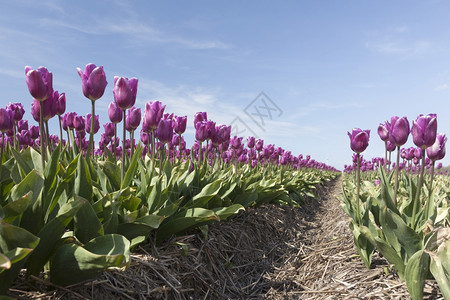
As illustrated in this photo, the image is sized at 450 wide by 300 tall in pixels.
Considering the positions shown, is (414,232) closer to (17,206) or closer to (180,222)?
(180,222)

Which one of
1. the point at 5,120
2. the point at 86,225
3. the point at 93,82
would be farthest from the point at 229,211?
the point at 5,120

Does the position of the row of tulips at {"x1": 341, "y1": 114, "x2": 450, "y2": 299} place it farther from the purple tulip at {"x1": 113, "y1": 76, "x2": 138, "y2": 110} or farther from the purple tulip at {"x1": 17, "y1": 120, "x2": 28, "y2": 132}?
the purple tulip at {"x1": 17, "y1": 120, "x2": 28, "y2": 132}

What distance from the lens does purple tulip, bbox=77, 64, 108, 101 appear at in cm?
236

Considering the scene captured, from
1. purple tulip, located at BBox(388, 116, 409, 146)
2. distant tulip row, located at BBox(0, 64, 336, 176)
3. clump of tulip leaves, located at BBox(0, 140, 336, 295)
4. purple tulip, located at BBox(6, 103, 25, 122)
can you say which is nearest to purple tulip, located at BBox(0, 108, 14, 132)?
distant tulip row, located at BBox(0, 64, 336, 176)

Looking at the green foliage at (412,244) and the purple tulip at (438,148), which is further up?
the purple tulip at (438,148)

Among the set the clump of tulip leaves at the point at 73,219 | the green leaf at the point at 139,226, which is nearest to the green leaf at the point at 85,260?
the clump of tulip leaves at the point at 73,219

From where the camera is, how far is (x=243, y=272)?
3.56 m

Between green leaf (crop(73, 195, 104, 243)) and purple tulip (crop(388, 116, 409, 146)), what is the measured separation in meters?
2.15

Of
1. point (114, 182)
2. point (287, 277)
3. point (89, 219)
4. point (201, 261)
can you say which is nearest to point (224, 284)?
point (201, 261)

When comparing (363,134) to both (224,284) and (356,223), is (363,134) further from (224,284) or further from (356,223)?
(224,284)

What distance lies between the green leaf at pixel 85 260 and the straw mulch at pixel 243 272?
0.08 meters

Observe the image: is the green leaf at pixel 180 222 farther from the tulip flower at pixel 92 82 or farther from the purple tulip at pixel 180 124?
the purple tulip at pixel 180 124

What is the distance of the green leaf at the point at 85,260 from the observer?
66.8 inches

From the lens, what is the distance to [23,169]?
7.30 feet
